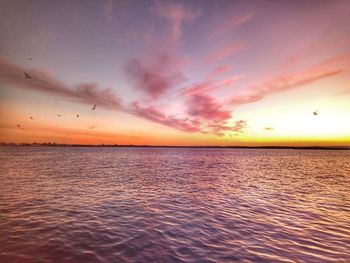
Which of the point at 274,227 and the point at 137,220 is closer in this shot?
the point at 274,227

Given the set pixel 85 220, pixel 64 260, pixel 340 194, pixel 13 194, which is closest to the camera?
pixel 64 260

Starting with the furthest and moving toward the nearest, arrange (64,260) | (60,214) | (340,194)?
(340,194) → (60,214) → (64,260)

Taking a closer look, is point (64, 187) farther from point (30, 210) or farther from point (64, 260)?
point (64, 260)

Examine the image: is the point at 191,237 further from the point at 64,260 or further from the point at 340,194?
the point at 340,194

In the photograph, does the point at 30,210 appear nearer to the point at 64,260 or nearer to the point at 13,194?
the point at 13,194

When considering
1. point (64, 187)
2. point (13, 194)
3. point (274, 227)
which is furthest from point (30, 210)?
point (274, 227)

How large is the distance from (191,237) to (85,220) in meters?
6.20

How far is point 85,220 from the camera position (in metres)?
11.8

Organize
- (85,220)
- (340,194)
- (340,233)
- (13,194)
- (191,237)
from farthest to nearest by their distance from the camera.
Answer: (340,194) → (13,194) → (85,220) → (340,233) → (191,237)

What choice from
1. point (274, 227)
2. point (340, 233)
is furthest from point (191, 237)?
Result: point (340, 233)

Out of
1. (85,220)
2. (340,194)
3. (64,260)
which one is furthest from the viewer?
(340,194)

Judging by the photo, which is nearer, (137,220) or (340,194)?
(137,220)

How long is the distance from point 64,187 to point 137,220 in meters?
13.4

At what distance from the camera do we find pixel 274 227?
36.7ft
